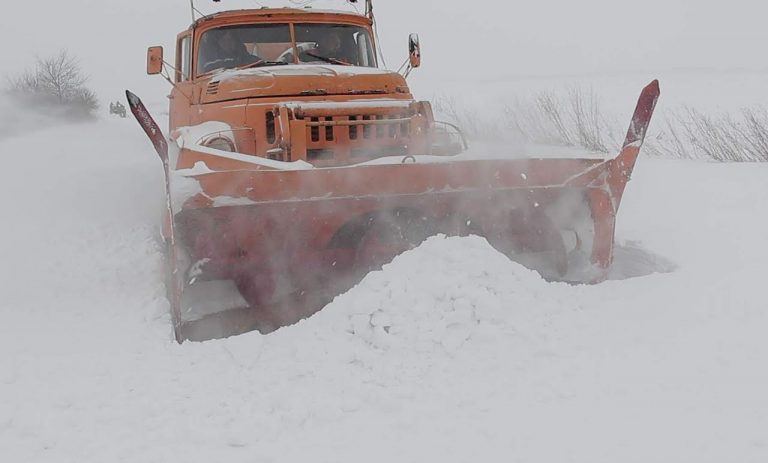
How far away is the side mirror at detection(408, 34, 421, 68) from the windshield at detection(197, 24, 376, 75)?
65 centimetres

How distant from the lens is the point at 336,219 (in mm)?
4070

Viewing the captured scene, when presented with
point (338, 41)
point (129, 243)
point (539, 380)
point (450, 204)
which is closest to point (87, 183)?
point (129, 243)

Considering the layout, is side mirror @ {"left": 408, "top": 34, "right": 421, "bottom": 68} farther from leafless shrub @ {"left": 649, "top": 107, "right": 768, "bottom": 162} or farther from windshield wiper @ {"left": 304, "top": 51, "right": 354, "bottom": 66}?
leafless shrub @ {"left": 649, "top": 107, "right": 768, "bottom": 162}

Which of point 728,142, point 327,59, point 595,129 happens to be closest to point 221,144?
point 327,59

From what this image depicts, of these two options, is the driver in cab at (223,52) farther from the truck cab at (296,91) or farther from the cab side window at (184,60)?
the cab side window at (184,60)

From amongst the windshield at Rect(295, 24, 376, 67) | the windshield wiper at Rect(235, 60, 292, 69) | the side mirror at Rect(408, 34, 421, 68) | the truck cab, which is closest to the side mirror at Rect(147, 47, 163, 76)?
the truck cab

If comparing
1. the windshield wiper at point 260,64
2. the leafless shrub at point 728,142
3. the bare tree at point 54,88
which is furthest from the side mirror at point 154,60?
the bare tree at point 54,88

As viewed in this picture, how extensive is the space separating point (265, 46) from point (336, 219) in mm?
2382

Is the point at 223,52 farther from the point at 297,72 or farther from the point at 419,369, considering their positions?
the point at 419,369

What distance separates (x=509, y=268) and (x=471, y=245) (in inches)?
10.0

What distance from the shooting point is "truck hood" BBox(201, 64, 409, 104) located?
16.6ft

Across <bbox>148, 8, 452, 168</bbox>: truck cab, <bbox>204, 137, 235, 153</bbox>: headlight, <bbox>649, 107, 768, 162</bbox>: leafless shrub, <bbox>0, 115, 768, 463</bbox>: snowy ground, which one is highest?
<bbox>148, 8, 452, 168</bbox>: truck cab

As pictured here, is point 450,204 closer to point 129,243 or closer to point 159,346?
point 159,346

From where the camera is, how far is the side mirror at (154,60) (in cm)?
543
